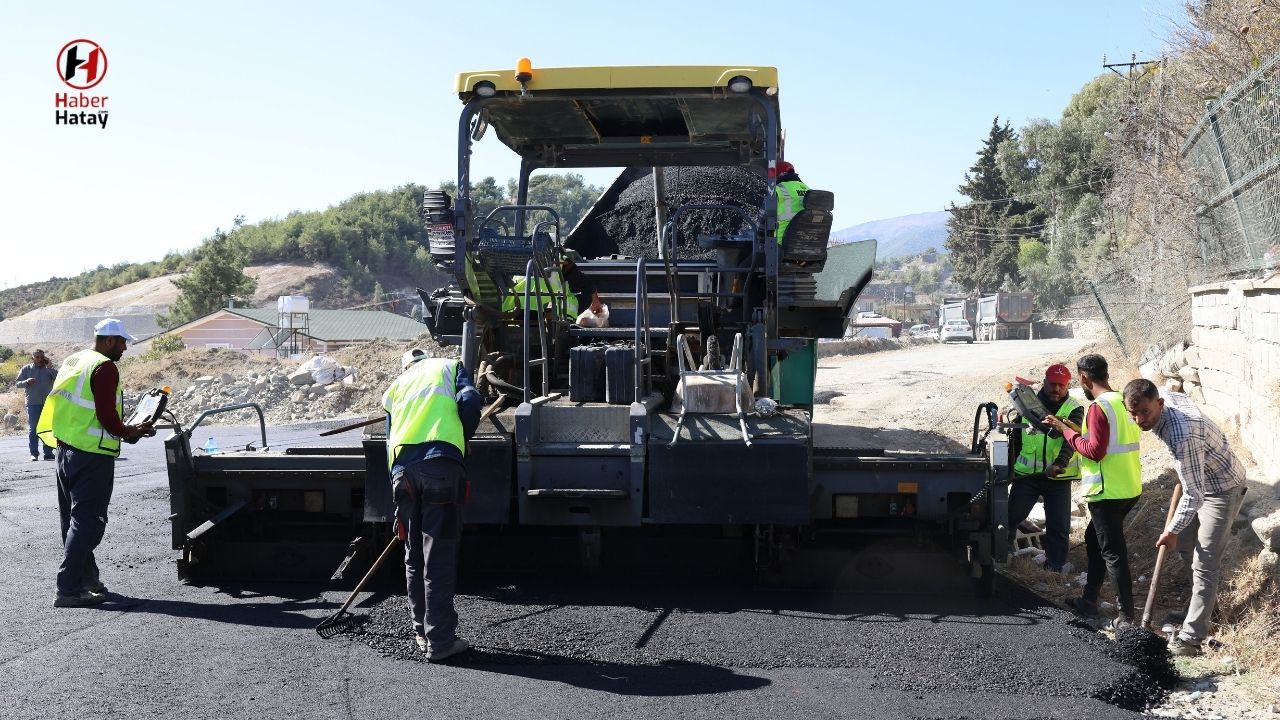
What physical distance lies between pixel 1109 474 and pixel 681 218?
3.62 m

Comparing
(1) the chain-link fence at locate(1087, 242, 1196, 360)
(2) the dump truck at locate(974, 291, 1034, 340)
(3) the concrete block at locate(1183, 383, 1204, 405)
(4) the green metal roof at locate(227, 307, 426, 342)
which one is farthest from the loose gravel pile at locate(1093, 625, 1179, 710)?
(4) the green metal roof at locate(227, 307, 426, 342)

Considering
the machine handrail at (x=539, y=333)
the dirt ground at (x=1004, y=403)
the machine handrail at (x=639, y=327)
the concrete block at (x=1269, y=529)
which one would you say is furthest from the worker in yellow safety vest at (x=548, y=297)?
the concrete block at (x=1269, y=529)

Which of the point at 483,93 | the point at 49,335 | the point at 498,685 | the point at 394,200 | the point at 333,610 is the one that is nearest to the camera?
the point at 498,685

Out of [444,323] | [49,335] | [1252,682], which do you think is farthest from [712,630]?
[49,335]

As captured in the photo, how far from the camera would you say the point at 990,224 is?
56.8 m

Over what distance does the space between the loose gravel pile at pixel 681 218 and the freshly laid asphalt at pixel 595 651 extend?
2.79 meters

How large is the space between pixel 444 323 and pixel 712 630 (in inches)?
101

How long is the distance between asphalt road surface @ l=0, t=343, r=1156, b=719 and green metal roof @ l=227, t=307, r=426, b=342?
41121 mm

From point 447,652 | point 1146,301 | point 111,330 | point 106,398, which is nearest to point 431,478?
point 447,652

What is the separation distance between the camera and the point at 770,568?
541 cm

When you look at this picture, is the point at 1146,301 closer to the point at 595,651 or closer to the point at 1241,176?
the point at 1241,176

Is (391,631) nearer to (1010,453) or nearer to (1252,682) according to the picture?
(1010,453)

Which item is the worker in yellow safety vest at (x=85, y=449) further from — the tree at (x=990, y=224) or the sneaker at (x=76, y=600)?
the tree at (x=990, y=224)

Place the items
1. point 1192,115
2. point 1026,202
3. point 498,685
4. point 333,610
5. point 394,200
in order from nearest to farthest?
1. point 498,685
2. point 333,610
3. point 1192,115
4. point 1026,202
5. point 394,200
